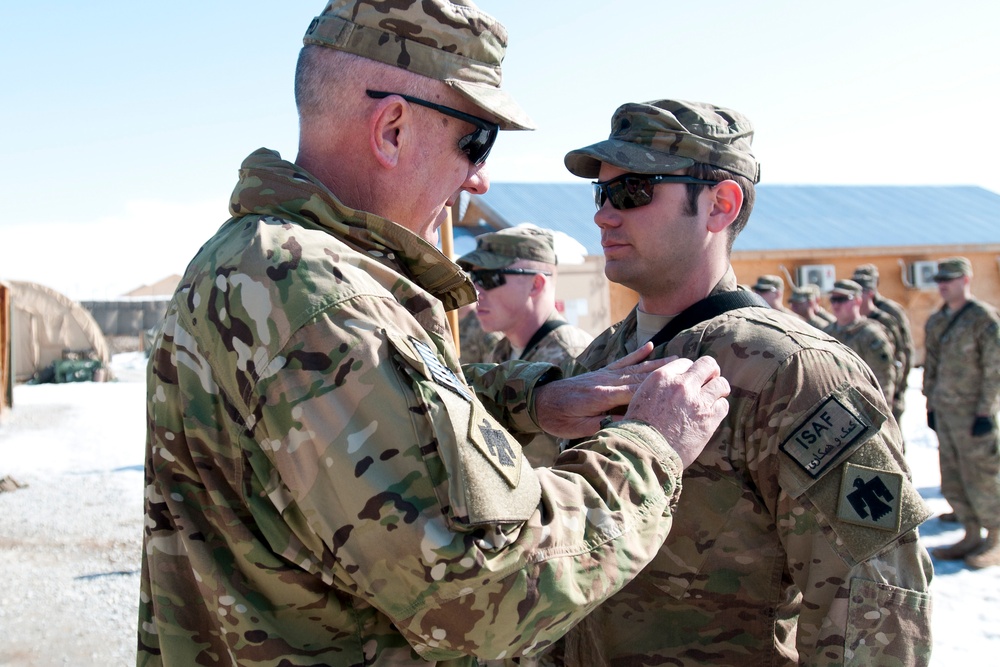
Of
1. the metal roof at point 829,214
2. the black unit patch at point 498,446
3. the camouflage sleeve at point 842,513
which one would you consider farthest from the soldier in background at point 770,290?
the black unit patch at point 498,446

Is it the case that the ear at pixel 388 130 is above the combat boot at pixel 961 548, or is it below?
above

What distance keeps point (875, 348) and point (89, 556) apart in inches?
331

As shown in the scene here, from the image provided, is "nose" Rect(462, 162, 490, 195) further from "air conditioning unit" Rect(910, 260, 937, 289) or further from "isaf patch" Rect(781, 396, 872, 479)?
"air conditioning unit" Rect(910, 260, 937, 289)

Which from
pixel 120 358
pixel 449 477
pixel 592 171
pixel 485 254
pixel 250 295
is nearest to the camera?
pixel 449 477

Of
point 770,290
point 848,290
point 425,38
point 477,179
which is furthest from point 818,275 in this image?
point 425,38

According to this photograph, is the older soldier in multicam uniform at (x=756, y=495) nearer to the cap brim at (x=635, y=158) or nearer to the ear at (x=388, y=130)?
the cap brim at (x=635, y=158)

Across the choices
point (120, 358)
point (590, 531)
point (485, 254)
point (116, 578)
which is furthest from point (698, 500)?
point (120, 358)

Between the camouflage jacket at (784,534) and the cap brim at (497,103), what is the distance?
80 centimetres

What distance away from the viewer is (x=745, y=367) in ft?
7.06

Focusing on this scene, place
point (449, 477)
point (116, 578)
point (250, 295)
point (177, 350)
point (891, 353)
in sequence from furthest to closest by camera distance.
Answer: point (891, 353) → point (116, 578) → point (177, 350) → point (250, 295) → point (449, 477)

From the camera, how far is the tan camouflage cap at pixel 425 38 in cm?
172

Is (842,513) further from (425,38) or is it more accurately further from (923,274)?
(923,274)

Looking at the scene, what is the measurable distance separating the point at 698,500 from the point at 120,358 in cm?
3295

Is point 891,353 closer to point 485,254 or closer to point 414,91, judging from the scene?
point 485,254
